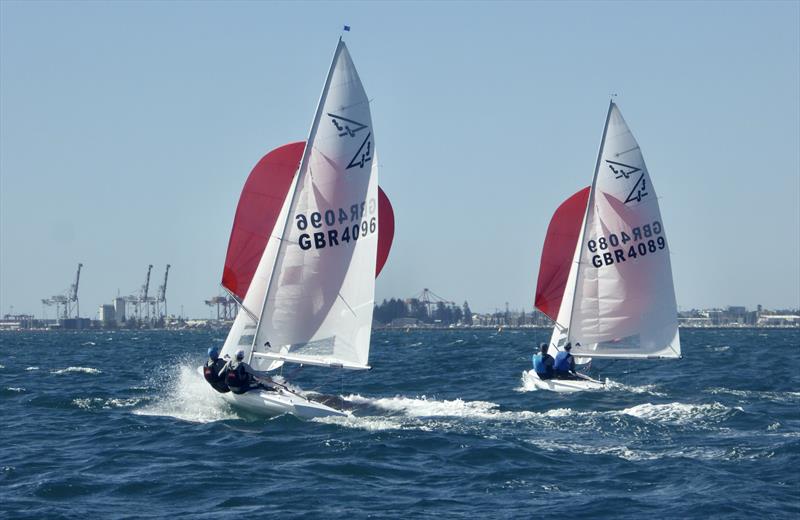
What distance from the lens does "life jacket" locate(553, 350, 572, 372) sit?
84.6 ft

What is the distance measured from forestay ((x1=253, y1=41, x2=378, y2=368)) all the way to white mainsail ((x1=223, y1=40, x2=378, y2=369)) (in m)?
0.02

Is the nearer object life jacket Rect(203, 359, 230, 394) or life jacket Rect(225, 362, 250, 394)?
life jacket Rect(225, 362, 250, 394)

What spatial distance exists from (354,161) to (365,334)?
3.05 metres

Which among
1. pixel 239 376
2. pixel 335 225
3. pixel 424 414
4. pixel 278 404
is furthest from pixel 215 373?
pixel 424 414

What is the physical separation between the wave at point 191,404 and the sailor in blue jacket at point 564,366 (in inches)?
317

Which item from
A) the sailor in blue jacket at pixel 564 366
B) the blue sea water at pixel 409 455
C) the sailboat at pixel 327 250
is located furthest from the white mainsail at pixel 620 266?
the sailboat at pixel 327 250

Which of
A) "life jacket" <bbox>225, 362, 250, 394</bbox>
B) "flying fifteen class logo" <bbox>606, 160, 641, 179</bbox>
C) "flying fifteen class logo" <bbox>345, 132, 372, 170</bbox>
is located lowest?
"life jacket" <bbox>225, 362, 250, 394</bbox>

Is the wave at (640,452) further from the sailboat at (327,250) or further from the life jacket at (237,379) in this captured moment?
the life jacket at (237,379)

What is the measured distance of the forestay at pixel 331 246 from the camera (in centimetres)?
1973

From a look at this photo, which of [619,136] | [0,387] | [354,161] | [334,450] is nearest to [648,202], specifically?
[619,136]

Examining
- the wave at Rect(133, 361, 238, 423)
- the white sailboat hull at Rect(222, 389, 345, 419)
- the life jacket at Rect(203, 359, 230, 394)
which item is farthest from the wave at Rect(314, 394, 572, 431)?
the wave at Rect(133, 361, 238, 423)

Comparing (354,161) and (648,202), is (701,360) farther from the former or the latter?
(354,161)

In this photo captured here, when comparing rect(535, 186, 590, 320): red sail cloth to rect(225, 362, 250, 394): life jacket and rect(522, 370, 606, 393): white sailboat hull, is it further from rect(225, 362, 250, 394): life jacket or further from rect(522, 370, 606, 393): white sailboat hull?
rect(225, 362, 250, 394): life jacket

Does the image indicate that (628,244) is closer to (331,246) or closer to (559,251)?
(559,251)
